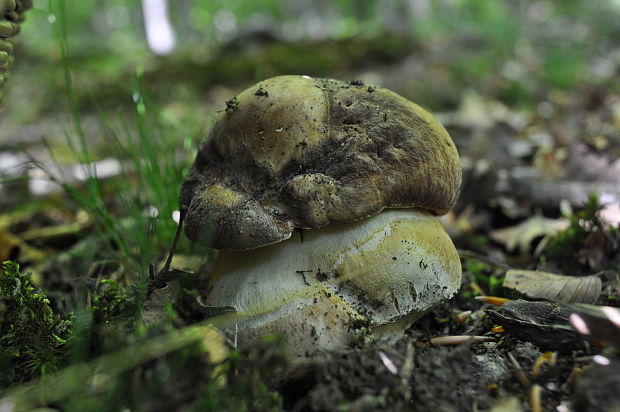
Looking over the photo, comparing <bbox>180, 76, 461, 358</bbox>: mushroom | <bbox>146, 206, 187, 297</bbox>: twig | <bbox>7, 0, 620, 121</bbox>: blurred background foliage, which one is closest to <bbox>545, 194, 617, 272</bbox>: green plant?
<bbox>180, 76, 461, 358</bbox>: mushroom

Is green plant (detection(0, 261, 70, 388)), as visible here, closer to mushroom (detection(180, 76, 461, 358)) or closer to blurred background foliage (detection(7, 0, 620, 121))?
mushroom (detection(180, 76, 461, 358))

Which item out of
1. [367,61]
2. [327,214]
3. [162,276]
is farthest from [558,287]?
[367,61]

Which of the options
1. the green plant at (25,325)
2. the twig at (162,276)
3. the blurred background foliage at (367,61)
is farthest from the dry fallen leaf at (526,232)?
the blurred background foliage at (367,61)

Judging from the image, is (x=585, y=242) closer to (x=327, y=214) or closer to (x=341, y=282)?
(x=341, y=282)

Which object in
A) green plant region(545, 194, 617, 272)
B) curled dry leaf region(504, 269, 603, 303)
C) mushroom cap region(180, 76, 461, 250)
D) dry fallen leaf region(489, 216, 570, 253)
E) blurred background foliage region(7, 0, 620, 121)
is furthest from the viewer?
blurred background foliage region(7, 0, 620, 121)

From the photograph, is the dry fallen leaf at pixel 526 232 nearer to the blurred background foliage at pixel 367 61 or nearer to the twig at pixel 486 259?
the twig at pixel 486 259

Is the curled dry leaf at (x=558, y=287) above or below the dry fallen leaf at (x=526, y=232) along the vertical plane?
above
